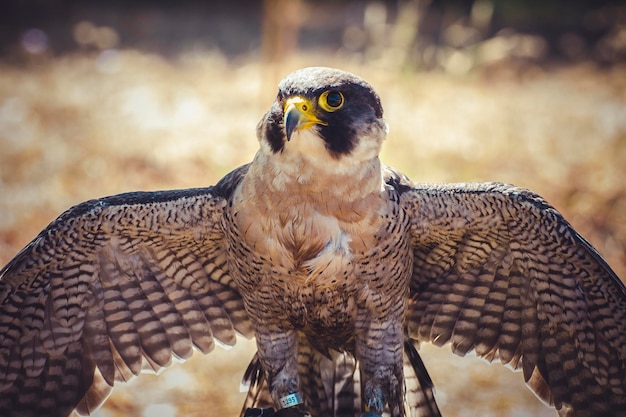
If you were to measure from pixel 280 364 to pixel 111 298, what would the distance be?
0.99 metres

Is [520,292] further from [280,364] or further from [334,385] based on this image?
[280,364]

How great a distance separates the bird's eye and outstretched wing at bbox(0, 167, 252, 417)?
0.79 meters

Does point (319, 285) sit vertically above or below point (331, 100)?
below

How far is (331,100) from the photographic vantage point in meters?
3.36

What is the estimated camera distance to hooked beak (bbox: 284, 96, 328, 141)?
10.5ft

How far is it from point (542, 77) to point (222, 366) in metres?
8.11

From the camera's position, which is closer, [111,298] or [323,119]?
[323,119]

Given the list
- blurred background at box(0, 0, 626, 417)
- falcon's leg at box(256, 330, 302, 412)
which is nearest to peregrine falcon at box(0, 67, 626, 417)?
falcon's leg at box(256, 330, 302, 412)

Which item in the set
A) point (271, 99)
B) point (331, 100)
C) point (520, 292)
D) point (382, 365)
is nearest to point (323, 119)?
point (331, 100)

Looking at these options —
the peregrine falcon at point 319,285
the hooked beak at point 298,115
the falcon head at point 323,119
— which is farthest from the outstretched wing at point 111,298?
the hooked beak at point 298,115

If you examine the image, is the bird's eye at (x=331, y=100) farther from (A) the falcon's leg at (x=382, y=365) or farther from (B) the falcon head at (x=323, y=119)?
(A) the falcon's leg at (x=382, y=365)

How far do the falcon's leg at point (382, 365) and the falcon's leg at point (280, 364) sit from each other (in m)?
0.36

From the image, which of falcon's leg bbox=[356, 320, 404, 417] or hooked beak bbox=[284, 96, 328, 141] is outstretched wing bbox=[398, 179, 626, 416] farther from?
hooked beak bbox=[284, 96, 328, 141]

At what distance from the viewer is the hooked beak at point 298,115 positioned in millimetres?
3207
